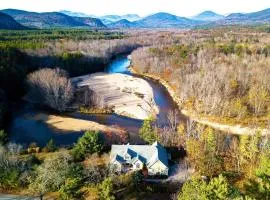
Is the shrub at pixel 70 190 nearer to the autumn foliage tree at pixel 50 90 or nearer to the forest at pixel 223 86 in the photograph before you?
the forest at pixel 223 86

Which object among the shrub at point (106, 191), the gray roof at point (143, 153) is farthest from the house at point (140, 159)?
the shrub at point (106, 191)

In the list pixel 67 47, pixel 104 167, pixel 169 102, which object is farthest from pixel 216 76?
pixel 67 47

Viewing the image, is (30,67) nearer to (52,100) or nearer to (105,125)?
(52,100)

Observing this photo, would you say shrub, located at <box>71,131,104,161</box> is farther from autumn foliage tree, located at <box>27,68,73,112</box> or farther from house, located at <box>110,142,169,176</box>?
autumn foliage tree, located at <box>27,68,73,112</box>

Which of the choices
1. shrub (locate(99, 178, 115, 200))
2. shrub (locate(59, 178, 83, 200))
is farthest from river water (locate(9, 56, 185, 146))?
shrub (locate(99, 178, 115, 200))

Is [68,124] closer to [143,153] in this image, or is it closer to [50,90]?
[50,90]

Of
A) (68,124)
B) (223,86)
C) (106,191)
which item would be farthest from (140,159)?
(223,86)
